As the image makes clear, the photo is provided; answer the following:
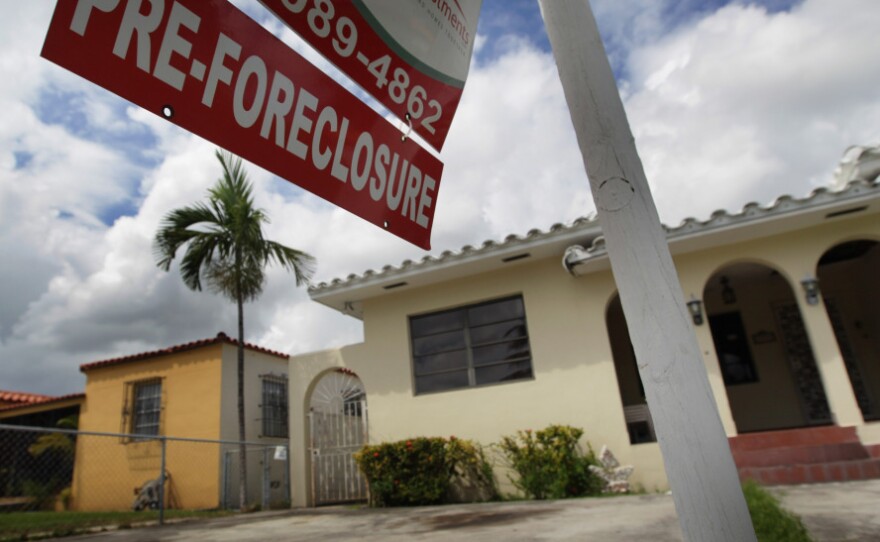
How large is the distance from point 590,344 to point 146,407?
1074 cm

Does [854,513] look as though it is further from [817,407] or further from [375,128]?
[817,407]

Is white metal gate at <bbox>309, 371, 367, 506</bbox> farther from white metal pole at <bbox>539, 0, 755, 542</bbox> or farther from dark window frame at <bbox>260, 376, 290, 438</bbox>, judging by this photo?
white metal pole at <bbox>539, 0, 755, 542</bbox>

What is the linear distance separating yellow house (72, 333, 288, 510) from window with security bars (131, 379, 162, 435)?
22mm

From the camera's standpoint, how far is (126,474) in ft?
39.1

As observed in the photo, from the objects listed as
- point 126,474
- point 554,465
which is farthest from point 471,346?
point 126,474

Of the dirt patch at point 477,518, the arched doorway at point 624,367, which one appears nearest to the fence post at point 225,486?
the dirt patch at point 477,518

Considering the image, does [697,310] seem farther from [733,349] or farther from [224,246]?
[224,246]

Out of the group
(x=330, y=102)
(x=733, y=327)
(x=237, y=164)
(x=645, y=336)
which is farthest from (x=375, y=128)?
(x=237, y=164)

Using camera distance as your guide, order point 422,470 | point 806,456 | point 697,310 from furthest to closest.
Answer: point 422,470 → point 697,310 → point 806,456

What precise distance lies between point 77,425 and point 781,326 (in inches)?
637

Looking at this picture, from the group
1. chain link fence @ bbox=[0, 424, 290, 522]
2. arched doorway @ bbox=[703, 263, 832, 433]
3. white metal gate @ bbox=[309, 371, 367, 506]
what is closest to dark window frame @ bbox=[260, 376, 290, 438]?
chain link fence @ bbox=[0, 424, 290, 522]

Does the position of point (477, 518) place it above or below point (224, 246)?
below

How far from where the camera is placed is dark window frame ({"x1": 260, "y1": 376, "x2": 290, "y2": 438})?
1280 cm

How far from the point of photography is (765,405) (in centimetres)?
932
